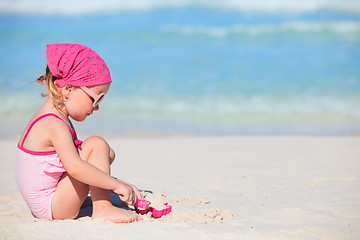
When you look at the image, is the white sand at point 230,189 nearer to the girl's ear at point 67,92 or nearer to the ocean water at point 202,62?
the girl's ear at point 67,92

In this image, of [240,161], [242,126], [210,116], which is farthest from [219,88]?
[240,161]

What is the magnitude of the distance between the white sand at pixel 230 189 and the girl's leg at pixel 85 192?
0.09 metres

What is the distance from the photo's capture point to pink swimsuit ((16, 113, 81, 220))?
8.35ft

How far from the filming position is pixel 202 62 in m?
12.0

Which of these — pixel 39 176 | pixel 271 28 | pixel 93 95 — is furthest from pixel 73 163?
pixel 271 28

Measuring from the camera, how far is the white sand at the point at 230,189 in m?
2.39

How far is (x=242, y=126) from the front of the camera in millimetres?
7973

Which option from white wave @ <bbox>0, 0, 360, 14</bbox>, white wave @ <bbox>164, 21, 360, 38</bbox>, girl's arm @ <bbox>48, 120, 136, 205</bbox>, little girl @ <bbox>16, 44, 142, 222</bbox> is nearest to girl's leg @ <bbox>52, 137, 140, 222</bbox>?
little girl @ <bbox>16, 44, 142, 222</bbox>

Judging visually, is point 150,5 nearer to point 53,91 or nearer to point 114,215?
point 53,91

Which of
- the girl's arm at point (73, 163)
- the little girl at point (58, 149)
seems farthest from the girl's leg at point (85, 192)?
A: the girl's arm at point (73, 163)

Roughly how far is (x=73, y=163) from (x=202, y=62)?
982cm

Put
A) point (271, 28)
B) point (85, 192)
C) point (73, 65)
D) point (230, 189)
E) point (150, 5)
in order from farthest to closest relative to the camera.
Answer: point (150, 5) < point (271, 28) < point (230, 189) < point (85, 192) < point (73, 65)

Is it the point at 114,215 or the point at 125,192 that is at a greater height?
the point at 125,192

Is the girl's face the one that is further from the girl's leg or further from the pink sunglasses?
the girl's leg
